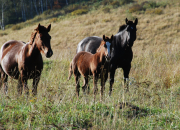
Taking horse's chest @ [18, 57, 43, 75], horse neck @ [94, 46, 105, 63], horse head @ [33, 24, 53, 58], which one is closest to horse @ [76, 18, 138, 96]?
horse neck @ [94, 46, 105, 63]

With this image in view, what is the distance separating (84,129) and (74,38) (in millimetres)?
18636

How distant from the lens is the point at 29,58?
4.48 meters

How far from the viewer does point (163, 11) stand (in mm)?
25391

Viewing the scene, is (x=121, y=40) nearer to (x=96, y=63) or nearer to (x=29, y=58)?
(x=96, y=63)

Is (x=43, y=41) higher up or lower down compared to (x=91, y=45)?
higher up

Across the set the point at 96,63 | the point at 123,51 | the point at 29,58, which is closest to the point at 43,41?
the point at 29,58

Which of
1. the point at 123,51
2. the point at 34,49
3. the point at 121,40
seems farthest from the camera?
the point at 121,40

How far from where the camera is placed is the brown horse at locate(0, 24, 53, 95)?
13.7 feet

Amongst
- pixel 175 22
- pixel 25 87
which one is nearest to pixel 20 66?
pixel 25 87

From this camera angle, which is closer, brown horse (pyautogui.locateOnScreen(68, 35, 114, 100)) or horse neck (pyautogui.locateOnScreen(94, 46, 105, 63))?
brown horse (pyautogui.locateOnScreen(68, 35, 114, 100))

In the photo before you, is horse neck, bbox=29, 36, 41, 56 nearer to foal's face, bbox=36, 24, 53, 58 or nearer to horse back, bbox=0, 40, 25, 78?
foal's face, bbox=36, 24, 53, 58

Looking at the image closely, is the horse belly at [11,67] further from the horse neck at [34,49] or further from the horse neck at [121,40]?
the horse neck at [121,40]

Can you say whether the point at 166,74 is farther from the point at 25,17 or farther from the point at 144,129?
the point at 25,17

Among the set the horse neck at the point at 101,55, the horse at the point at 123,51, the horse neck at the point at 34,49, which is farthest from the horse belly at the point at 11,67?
the horse at the point at 123,51
